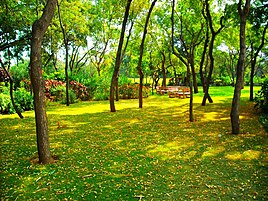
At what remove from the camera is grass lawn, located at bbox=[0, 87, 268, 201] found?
432cm

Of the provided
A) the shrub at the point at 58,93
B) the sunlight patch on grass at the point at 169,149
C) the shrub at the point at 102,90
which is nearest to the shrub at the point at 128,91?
the shrub at the point at 102,90

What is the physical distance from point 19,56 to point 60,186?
543 inches

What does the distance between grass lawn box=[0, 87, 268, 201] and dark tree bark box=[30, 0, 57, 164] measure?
1.48 feet

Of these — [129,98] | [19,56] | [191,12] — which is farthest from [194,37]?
[19,56]

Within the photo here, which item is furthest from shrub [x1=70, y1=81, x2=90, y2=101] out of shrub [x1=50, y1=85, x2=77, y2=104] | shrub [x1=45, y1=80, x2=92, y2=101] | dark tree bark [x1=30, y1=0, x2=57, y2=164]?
dark tree bark [x1=30, y1=0, x2=57, y2=164]

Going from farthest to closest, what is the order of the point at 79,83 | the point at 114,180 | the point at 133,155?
the point at 79,83 < the point at 133,155 < the point at 114,180

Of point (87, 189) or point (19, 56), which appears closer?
point (87, 189)

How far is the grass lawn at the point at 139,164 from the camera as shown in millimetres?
4324

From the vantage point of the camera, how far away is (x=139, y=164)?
568cm

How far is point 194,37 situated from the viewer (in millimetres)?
22938

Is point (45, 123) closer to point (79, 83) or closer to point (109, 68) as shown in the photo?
point (79, 83)

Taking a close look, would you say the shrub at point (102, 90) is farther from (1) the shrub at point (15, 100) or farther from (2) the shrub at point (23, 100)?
(1) the shrub at point (15, 100)

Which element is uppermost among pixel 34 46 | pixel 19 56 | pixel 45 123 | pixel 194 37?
pixel 194 37

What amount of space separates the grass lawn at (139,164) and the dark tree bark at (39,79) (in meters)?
0.45
